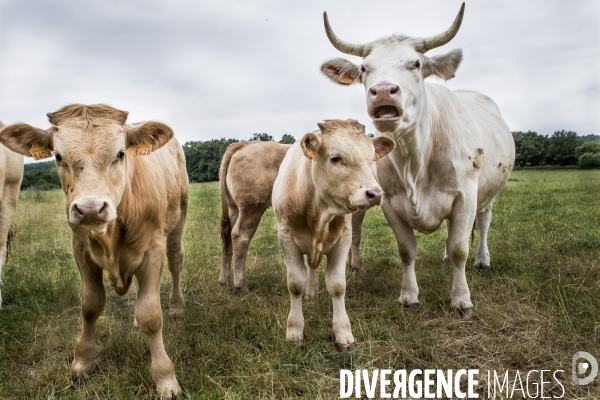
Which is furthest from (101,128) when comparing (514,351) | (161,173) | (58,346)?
(514,351)

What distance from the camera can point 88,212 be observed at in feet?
8.44

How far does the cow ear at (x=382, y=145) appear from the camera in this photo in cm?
411

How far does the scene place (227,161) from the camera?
22.0ft

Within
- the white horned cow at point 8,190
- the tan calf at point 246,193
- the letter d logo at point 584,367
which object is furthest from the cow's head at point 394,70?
the white horned cow at point 8,190

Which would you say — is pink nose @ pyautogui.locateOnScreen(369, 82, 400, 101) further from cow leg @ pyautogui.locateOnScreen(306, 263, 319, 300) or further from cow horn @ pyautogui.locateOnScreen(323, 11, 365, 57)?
cow leg @ pyautogui.locateOnScreen(306, 263, 319, 300)

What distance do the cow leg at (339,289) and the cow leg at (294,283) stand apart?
27 cm

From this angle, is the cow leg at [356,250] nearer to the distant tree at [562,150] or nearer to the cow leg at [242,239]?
the cow leg at [242,239]

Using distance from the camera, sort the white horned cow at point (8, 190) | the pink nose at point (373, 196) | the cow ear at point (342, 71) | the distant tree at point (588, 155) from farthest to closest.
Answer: the distant tree at point (588, 155)
the white horned cow at point (8, 190)
the cow ear at point (342, 71)
the pink nose at point (373, 196)

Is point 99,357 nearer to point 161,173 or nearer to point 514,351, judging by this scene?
point 161,173

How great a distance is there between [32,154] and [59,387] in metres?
1.85

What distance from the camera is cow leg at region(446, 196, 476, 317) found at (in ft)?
15.9

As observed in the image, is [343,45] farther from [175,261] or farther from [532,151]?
[532,151]

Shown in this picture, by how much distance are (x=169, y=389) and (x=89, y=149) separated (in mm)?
1880

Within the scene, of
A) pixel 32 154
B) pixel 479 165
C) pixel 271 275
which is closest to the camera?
pixel 32 154
